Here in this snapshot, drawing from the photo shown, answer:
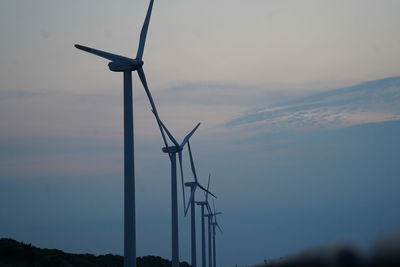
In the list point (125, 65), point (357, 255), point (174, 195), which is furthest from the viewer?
point (174, 195)

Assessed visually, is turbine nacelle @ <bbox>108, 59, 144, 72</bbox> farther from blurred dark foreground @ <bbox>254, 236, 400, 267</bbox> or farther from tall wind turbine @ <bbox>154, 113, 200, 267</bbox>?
blurred dark foreground @ <bbox>254, 236, 400, 267</bbox>

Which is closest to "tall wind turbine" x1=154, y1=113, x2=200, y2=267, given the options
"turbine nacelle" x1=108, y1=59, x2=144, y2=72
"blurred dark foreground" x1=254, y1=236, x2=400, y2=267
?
"turbine nacelle" x1=108, y1=59, x2=144, y2=72

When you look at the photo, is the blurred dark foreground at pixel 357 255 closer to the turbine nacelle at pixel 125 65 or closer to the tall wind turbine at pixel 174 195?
the turbine nacelle at pixel 125 65

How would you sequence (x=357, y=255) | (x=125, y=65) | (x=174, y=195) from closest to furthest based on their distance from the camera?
(x=357, y=255) < (x=125, y=65) < (x=174, y=195)

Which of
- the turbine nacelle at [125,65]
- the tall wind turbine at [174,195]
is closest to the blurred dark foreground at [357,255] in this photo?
the turbine nacelle at [125,65]

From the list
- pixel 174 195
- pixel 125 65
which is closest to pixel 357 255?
pixel 125 65

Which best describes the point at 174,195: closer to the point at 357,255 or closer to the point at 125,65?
the point at 125,65

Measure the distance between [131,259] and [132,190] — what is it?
16.1ft

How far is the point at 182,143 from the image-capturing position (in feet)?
240

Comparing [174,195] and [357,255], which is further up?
[174,195]

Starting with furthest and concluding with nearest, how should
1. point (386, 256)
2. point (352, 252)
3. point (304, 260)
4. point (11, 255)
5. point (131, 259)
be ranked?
point (11, 255) → point (131, 259) → point (304, 260) → point (352, 252) → point (386, 256)

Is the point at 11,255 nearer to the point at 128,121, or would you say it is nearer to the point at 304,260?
the point at 128,121

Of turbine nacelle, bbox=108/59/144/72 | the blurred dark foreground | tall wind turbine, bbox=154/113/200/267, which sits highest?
turbine nacelle, bbox=108/59/144/72

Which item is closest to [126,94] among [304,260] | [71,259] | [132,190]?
[132,190]
